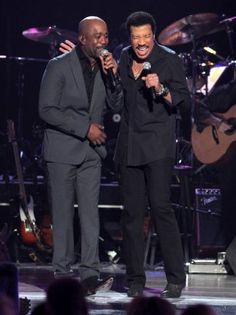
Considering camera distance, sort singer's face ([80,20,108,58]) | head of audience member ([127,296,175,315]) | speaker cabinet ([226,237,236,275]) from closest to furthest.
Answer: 1. head of audience member ([127,296,175,315])
2. singer's face ([80,20,108,58])
3. speaker cabinet ([226,237,236,275])

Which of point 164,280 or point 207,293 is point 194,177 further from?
point 207,293

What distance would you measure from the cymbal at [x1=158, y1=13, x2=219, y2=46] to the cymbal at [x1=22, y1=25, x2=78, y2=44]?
3.51 feet

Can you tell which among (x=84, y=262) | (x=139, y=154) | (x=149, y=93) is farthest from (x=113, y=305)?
(x=149, y=93)

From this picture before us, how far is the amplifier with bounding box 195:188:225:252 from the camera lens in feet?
28.5

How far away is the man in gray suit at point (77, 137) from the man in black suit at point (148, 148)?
0.22 metres

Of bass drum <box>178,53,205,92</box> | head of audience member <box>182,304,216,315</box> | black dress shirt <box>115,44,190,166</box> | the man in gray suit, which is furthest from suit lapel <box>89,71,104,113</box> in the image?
head of audience member <box>182,304,216,315</box>

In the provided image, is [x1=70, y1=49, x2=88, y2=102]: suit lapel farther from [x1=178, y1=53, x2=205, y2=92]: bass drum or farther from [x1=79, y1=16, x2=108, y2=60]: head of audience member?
[x1=178, y1=53, x2=205, y2=92]: bass drum

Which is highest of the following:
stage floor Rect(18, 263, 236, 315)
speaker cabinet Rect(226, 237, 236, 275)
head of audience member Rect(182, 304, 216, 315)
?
head of audience member Rect(182, 304, 216, 315)

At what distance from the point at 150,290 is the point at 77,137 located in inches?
49.7

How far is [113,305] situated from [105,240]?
3.50 m

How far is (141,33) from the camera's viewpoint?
240 inches

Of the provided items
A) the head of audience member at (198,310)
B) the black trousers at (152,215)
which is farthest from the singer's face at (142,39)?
the head of audience member at (198,310)

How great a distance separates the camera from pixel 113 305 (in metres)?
6.00

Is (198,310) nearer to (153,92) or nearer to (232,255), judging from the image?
(153,92)
